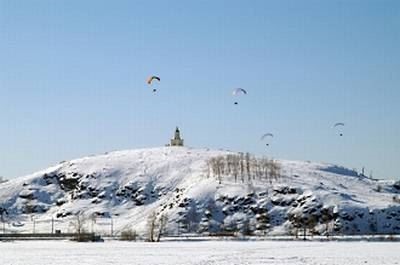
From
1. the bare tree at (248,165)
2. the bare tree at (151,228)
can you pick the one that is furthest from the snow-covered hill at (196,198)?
the bare tree at (151,228)

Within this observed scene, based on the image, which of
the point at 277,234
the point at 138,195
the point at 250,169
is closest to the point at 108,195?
the point at 138,195

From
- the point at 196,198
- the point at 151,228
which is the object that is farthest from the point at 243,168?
the point at 151,228

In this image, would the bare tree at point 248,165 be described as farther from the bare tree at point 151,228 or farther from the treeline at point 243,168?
the bare tree at point 151,228

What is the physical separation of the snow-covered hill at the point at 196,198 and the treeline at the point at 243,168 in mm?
739

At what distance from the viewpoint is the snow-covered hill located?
141 metres

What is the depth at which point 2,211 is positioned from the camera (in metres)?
172

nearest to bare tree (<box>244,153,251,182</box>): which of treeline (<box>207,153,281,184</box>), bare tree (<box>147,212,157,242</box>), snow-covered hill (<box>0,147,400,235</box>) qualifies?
treeline (<box>207,153,281,184</box>)

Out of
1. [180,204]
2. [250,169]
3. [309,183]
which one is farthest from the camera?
[250,169]

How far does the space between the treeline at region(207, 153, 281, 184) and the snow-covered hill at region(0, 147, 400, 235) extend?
0.74 metres

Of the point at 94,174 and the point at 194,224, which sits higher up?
the point at 94,174

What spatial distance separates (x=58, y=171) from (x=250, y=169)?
52.2 m

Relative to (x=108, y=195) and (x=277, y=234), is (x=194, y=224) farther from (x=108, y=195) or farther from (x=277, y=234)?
(x=108, y=195)

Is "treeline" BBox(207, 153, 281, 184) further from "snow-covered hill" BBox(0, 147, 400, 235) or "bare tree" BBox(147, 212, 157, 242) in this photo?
"bare tree" BBox(147, 212, 157, 242)

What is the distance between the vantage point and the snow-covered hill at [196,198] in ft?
464
